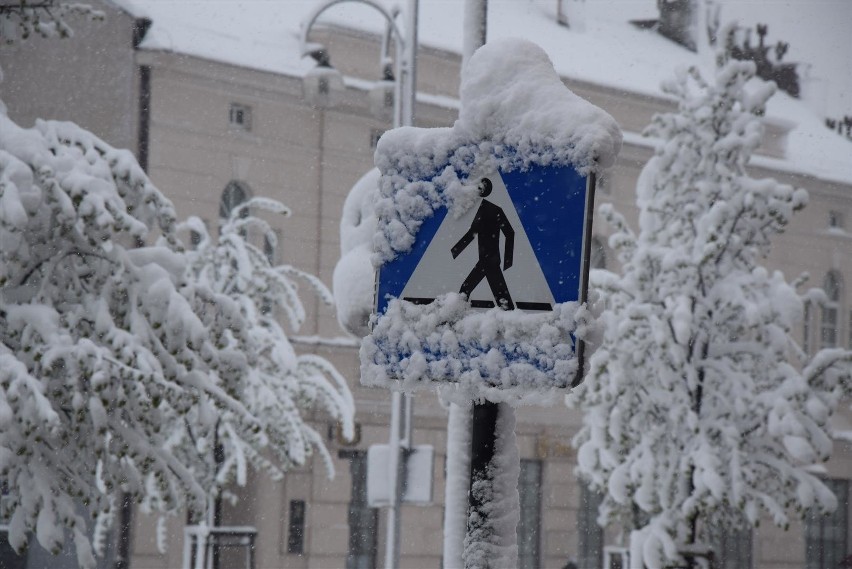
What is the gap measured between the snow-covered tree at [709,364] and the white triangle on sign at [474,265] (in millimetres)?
11252

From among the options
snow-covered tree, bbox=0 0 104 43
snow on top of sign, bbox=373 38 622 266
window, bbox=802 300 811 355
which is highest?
window, bbox=802 300 811 355

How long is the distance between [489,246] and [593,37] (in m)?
30.2

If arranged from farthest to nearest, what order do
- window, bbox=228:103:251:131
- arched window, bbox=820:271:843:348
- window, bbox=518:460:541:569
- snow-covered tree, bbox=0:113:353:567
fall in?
arched window, bbox=820:271:843:348 → window, bbox=518:460:541:569 → window, bbox=228:103:251:131 → snow-covered tree, bbox=0:113:353:567

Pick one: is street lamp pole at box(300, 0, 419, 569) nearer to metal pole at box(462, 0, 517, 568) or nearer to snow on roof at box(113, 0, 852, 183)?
metal pole at box(462, 0, 517, 568)

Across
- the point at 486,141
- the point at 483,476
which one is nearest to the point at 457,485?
the point at 483,476

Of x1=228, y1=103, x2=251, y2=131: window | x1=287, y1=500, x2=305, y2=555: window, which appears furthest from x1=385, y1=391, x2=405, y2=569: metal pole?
x1=228, y1=103, x2=251, y2=131: window

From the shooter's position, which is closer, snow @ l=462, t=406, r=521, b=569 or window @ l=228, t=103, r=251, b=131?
snow @ l=462, t=406, r=521, b=569

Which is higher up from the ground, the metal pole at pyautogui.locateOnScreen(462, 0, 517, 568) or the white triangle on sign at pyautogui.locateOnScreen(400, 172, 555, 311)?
the white triangle on sign at pyautogui.locateOnScreen(400, 172, 555, 311)

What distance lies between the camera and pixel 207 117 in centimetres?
2559

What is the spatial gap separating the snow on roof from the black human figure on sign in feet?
71.9

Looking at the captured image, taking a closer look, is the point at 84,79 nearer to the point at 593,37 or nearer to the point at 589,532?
the point at 593,37

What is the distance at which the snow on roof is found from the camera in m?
26.8

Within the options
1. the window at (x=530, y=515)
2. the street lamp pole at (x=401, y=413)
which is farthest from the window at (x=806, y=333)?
the street lamp pole at (x=401, y=413)

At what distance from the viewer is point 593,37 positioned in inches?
1310
